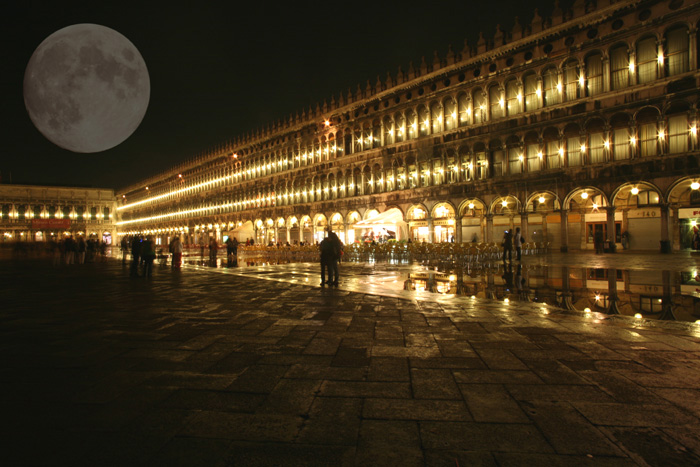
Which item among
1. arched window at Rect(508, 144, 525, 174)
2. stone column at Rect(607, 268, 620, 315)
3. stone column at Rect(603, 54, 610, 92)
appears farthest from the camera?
arched window at Rect(508, 144, 525, 174)

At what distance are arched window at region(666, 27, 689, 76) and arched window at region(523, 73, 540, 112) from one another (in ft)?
25.4

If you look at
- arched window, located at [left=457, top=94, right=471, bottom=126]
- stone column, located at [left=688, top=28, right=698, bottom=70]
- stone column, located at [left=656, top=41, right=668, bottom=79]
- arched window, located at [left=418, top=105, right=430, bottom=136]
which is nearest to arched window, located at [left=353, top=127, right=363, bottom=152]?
arched window, located at [left=418, top=105, right=430, bottom=136]

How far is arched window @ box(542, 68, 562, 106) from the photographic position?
27.8 metres

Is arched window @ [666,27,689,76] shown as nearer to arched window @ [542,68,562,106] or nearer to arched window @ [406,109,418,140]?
arched window @ [542,68,562,106]

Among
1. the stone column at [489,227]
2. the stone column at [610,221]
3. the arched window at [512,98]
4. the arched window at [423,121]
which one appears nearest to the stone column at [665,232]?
the stone column at [610,221]

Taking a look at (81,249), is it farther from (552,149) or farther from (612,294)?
(552,149)

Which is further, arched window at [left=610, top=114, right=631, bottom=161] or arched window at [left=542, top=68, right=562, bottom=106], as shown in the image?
arched window at [left=542, top=68, right=562, bottom=106]

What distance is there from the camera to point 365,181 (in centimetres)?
4047

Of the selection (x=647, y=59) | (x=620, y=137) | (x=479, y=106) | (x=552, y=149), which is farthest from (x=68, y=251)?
(x=647, y=59)

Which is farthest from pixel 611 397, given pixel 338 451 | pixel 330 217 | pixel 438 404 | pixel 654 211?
pixel 330 217

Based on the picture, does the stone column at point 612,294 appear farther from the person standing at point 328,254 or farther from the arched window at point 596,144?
the arched window at point 596,144

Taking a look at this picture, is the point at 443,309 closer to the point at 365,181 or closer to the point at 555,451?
the point at 555,451

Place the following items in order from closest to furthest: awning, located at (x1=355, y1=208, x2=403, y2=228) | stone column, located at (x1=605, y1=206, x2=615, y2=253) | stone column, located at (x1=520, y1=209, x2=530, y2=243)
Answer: stone column, located at (x1=605, y1=206, x2=615, y2=253)
awning, located at (x1=355, y1=208, x2=403, y2=228)
stone column, located at (x1=520, y1=209, x2=530, y2=243)

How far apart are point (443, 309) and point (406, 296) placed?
1730mm
